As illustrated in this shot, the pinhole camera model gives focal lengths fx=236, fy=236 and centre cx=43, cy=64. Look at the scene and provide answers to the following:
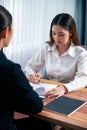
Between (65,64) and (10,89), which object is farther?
(65,64)

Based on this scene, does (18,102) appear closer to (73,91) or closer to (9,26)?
(9,26)

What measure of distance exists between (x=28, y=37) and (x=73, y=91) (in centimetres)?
169

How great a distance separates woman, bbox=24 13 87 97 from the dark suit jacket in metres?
0.63

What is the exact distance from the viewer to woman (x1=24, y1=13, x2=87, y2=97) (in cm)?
204

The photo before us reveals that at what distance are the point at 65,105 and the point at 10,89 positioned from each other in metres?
0.40

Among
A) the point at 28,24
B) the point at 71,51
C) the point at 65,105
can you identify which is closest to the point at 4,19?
the point at 65,105

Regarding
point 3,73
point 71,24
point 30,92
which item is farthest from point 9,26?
point 71,24

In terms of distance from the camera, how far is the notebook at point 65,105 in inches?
53.8

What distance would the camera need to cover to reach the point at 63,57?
2.18 meters

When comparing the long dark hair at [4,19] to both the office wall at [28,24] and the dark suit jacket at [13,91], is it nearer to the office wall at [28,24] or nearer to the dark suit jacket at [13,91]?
the dark suit jacket at [13,91]

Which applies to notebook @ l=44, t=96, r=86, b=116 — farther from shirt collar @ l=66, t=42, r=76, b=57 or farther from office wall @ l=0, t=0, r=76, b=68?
office wall @ l=0, t=0, r=76, b=68

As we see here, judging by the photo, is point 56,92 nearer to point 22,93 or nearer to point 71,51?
point 22,93

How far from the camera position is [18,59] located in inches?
126

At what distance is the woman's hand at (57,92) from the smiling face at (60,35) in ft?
1.72
